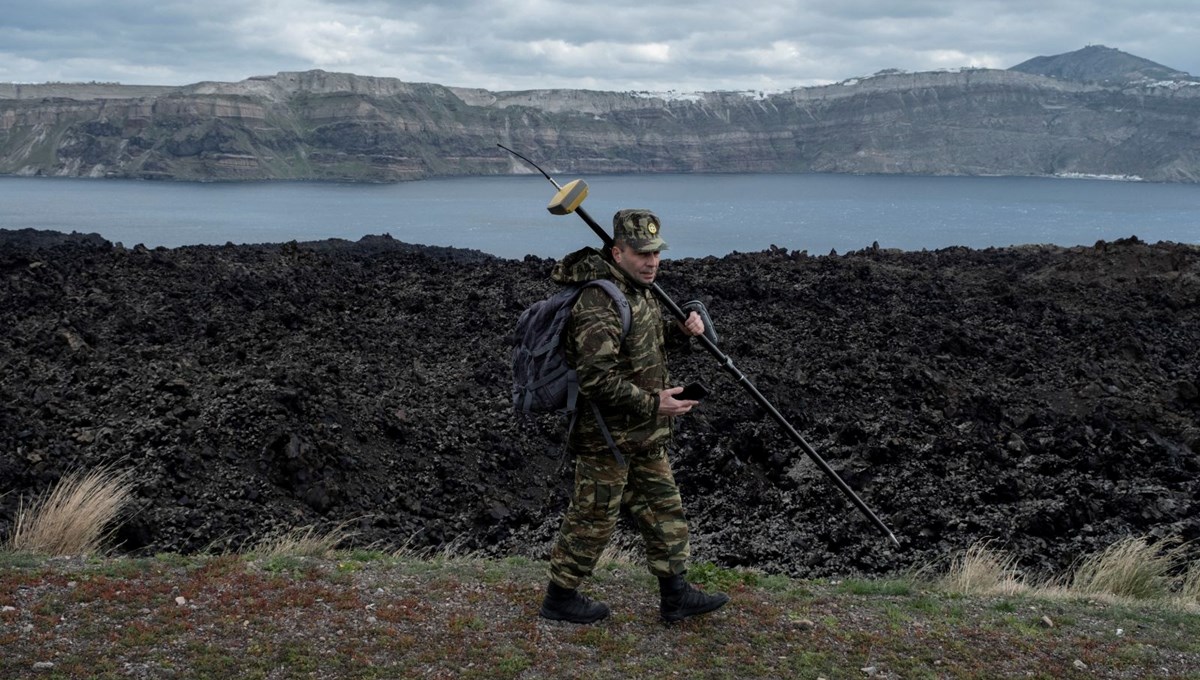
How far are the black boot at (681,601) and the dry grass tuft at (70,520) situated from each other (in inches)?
167

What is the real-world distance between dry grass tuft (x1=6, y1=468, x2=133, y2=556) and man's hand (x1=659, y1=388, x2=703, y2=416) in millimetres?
4442

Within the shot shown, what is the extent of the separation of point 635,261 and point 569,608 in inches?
77.1

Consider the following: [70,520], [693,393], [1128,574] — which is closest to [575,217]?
[70,520]

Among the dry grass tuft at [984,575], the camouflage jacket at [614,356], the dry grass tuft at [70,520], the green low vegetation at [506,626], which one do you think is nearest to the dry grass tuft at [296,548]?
the green low vegetation at [506,626]

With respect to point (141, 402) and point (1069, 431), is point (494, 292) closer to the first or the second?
point (141, 402)

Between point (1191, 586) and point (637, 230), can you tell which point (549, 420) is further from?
point (637, 230)

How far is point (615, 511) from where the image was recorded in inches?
229

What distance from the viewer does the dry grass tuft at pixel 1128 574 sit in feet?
25.2

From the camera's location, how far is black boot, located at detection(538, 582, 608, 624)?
5922mm

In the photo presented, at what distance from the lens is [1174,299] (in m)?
19.8

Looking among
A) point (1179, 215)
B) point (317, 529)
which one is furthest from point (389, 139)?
point (317, 529)

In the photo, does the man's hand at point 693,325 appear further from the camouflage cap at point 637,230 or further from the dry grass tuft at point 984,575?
the dry grass tuft at point 984,575

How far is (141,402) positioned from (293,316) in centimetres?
489

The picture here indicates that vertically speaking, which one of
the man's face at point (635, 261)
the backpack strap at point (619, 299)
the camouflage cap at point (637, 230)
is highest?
the camouflage cap at point (637, 230)
